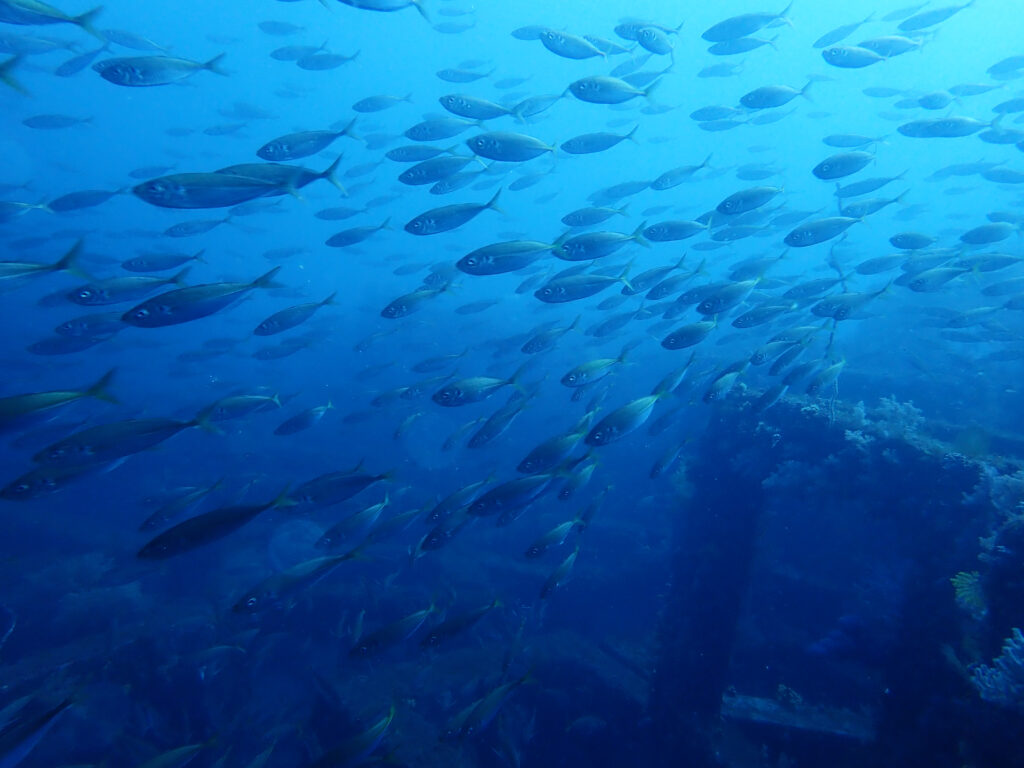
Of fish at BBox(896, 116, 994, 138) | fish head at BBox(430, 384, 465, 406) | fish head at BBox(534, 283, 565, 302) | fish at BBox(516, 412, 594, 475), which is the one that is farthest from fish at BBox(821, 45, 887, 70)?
fish head at BBox(430, 384, 465, 406)

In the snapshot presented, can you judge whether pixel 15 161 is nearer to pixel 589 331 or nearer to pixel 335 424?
pixel 335 424

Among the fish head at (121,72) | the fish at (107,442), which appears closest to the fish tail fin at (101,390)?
the fish at (107,442)

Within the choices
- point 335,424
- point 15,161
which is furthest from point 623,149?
point 335,424

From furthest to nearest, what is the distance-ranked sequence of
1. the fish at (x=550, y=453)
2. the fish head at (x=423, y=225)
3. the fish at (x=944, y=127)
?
the fish at (x=944, y=127) < the fish head at (x=423, y=225) < the fish at (x=550, y=453)

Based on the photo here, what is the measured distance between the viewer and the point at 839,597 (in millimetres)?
7945

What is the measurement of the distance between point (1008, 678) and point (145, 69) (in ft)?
29.9

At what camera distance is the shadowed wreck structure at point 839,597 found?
4.20m

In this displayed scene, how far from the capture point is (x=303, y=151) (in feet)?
19.1

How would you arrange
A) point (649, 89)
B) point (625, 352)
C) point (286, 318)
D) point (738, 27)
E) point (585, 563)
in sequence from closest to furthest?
point (625, 352) → point (286, 318) → point (649, 89) → point (738, 27) → point (585, 563)

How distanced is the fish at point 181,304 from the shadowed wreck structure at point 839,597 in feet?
20.2

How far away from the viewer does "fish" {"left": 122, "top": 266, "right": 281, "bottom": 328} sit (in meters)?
3.78

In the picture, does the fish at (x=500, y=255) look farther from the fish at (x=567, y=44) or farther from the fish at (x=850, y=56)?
the fish at (x=850, y=56)

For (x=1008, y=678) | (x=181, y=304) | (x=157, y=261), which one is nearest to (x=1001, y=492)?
(x=1008, y=678)

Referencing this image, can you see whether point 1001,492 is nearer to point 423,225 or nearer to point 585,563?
point 423,225
